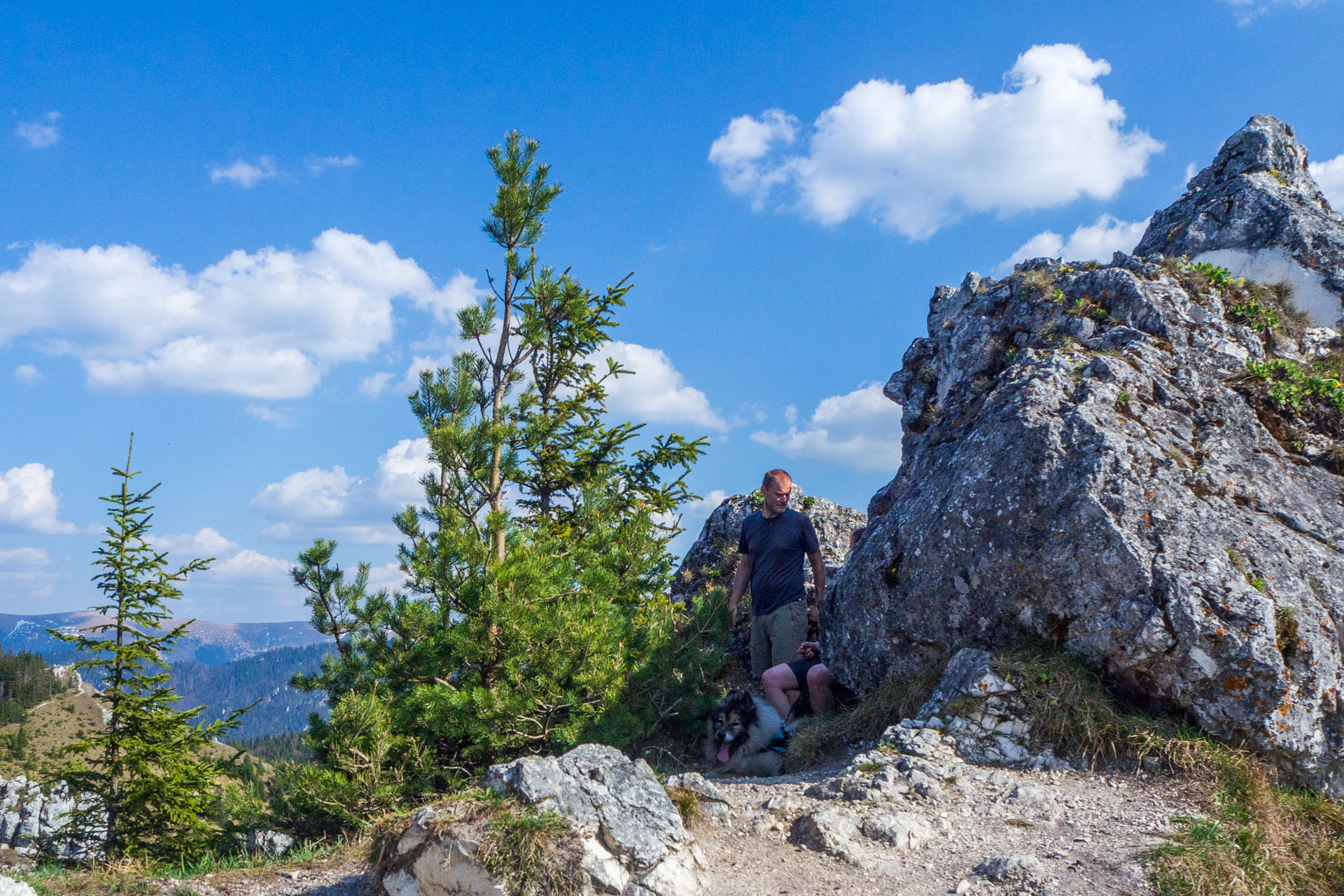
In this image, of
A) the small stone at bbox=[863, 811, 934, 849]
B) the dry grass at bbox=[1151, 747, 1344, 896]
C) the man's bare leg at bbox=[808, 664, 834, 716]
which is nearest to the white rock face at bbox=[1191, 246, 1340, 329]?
the dry grass at bbox=[1151, 747, 1344, 896]

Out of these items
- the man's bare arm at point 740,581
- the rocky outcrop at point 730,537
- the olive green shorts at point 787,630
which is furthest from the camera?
Answer: the rocky outcrop at point 730,537

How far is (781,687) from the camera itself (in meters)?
8.41

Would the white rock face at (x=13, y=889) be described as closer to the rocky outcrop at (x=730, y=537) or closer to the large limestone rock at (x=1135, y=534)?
the large limestone rock at (x=1135, y=534)

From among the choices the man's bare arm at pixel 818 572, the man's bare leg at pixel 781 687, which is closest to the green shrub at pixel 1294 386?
the man's bare arm at pixel 818 572

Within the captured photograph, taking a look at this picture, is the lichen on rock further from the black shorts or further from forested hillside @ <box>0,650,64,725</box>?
forested hillside @ <box>0,650,64,725</box>

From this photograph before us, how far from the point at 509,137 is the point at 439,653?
7483 millimetres

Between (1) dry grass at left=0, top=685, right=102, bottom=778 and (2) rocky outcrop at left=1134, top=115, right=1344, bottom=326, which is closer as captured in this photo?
(2) rocky outcrop at left=1134, top=115, right=1344, bottom=326

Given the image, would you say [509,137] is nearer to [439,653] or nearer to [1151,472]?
[439,653]

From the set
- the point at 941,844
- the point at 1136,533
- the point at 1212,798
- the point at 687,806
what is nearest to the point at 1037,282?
the point at 1136,533

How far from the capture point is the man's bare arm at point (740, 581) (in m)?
9.51

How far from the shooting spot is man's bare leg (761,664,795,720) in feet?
27.3

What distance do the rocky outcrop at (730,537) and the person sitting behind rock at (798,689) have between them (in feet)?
14.7

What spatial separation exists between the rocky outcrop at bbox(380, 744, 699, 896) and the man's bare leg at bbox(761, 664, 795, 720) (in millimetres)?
3523

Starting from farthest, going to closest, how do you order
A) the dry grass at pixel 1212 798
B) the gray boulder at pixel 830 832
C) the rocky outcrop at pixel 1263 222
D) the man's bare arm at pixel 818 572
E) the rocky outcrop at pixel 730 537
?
the rocky outcrop at pixel 730 537, the rocky outcrop at pixel 1263 222, the man's bare arm at pixel 818 572, the gray boulder at pixel 830 832, the dry grass at pixel 1212 798
